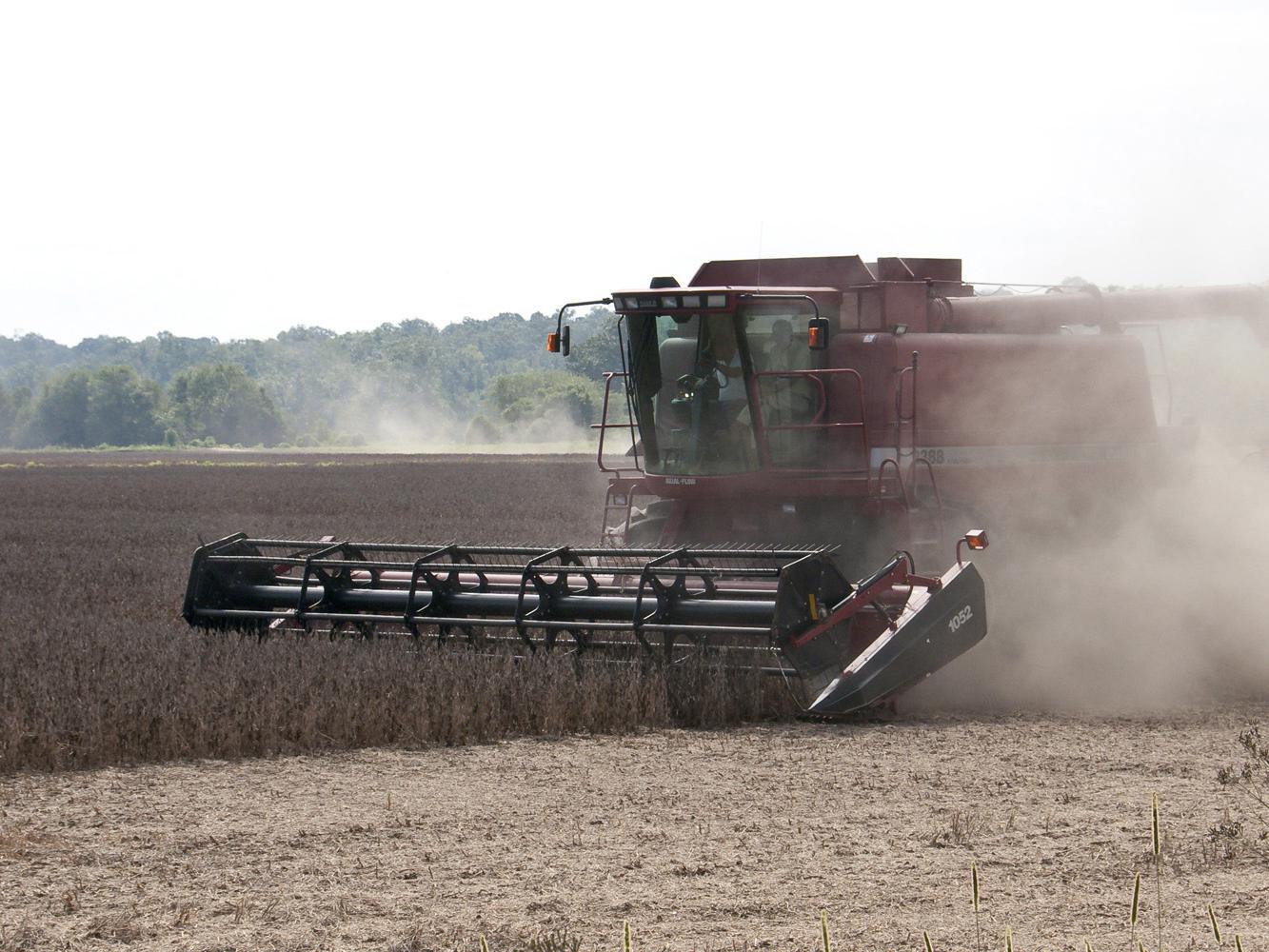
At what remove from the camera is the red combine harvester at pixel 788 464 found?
8.36 metres

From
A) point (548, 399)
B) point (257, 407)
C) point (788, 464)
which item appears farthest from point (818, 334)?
point (257, 407)

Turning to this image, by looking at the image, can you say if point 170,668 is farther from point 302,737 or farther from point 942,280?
point 942,280

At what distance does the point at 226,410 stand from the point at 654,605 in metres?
115

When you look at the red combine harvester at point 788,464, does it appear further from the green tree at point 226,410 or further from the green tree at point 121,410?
the green tree at point 121,410

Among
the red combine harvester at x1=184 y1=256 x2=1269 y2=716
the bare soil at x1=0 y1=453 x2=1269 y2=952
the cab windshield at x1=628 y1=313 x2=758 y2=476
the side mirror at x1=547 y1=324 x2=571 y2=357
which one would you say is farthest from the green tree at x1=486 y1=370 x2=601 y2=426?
the bare soil at x1=0 y1=453 x2=1269 y2=952

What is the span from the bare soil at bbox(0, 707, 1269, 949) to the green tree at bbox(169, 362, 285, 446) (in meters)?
113

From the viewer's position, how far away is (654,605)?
840 centimetres

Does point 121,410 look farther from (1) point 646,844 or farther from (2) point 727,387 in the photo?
(1) point 646,844

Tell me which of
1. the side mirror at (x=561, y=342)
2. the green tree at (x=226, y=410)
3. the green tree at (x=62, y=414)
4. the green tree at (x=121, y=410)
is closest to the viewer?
the side mirror at (x=561, y=342)

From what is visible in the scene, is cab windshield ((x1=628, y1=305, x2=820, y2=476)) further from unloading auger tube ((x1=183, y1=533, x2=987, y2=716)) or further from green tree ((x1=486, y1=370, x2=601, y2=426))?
green tree ((x1=486, y1=370, x2=601, y2=426))

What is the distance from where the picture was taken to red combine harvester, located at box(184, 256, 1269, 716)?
27.4 feet

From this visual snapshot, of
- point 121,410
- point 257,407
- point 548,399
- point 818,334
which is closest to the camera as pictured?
point 818,334

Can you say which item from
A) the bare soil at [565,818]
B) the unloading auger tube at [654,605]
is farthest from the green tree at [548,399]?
the bare soil at [565,818]

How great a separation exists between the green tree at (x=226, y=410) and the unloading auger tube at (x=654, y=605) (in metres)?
110
